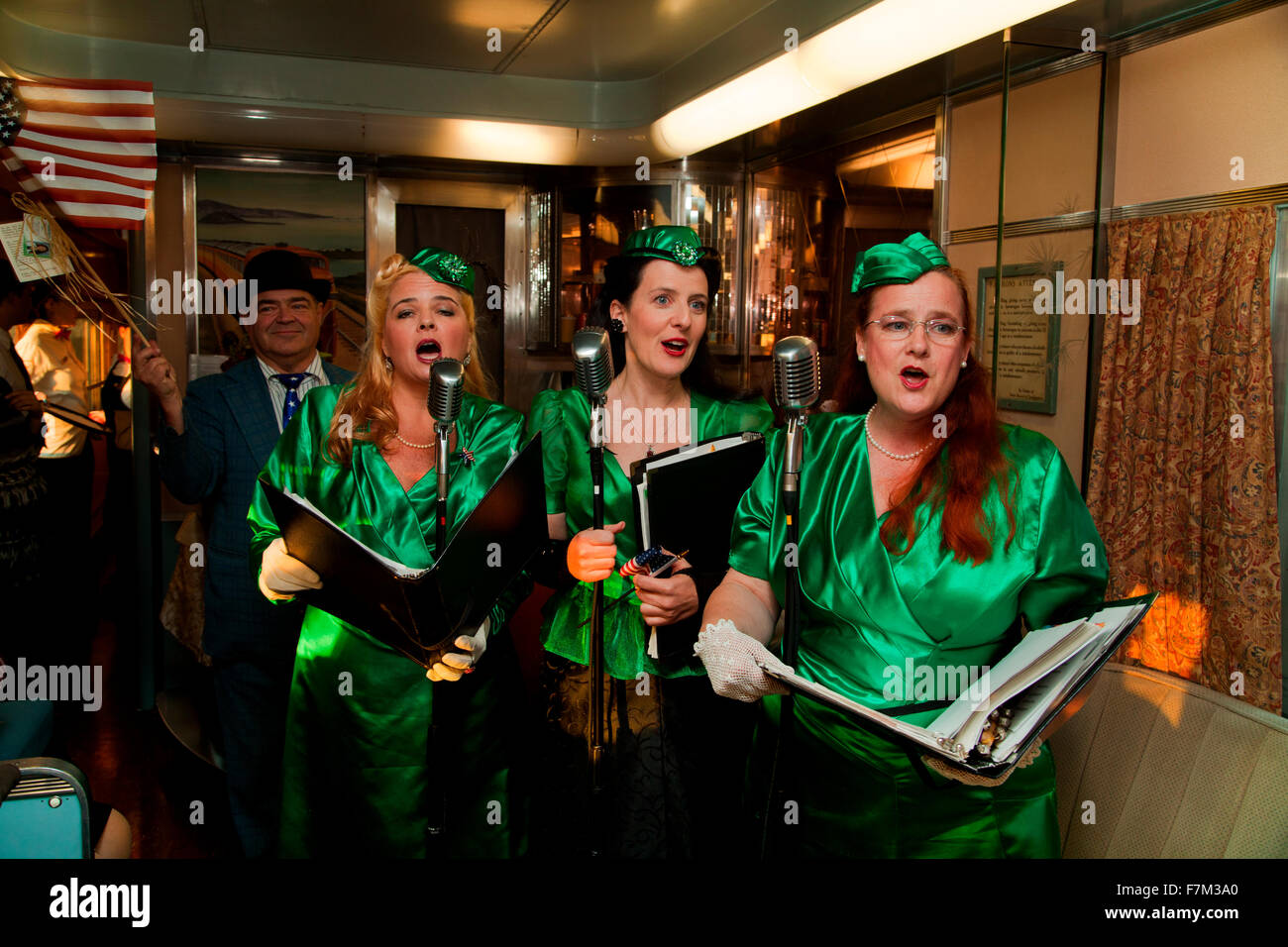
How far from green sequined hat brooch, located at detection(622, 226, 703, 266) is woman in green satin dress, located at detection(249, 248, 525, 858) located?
44 cm

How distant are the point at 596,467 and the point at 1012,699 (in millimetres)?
865

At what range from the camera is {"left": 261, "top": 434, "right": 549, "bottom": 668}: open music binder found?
1.69 m

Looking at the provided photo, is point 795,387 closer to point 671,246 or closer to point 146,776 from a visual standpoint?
point 671,246

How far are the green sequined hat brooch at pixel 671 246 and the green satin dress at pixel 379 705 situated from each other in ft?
1.75

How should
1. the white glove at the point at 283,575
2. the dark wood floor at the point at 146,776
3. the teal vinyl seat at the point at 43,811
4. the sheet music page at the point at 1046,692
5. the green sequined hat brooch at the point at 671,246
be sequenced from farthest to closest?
the dark wood floor at the point at 146,776 < the green sequined hat brooch at the point at 671,246 < the white glove at the point at 283,575 < the sheet music page at the point at 1046,692 < the teal vinyl seat at the point at 43,811

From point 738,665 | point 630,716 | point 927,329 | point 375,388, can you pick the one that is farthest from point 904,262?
point 375,388

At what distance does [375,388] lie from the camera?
88.7 inches

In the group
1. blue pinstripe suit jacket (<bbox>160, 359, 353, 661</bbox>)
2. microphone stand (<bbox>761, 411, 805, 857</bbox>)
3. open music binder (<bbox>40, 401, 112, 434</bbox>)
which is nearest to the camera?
microphone stand (<bbox>761, 411, 805, 857</bbox>)

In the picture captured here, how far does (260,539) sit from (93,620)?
4.26 metres

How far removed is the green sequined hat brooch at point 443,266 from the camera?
7.23ft

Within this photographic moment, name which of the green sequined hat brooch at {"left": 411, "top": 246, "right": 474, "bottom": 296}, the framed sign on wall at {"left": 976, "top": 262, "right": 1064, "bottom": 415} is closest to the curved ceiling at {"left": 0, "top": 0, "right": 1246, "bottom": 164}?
the framed sign on wall at {"left": 976, "top": 262, "right": 1064, "bottom": 415}

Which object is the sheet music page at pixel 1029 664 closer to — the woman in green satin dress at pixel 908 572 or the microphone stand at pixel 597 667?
the woman in green satin dress at pixel 908 572

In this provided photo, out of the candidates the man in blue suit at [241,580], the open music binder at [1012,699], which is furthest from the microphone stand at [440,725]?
the man in blue suit at [241,580]

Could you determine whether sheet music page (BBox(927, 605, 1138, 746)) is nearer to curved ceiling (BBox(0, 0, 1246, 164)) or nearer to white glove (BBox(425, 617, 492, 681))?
white glove (BBox(425, 617, 492, 681))
